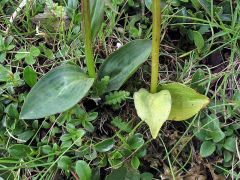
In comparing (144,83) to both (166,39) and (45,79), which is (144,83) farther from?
(45,79)

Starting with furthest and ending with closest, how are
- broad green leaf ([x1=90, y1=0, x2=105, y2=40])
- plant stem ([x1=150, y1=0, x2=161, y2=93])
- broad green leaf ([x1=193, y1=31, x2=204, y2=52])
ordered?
1. broad green leaf ([x1=193, y1=31, x2=204, y2=52])
2. broad green leaf ([x1=90, y1=0, x2=105, y2=40])
3. plant stem ([x1=150, y1=0, x2=161, y2=93])

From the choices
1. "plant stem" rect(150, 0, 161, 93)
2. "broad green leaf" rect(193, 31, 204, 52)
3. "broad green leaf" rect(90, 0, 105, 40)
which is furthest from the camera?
"broad green leaf" rect(193, 31, 204, 52)

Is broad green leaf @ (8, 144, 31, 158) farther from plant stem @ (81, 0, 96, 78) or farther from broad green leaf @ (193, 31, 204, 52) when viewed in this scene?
broad green leaf @ (193, 31, 204, 52)

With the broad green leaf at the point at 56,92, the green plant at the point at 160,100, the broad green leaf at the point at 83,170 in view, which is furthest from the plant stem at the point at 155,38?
the broad green leaf at the point at 83,170

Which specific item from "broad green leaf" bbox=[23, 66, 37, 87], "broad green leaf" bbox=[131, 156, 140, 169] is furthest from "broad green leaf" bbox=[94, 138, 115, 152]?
"broad green leaf" bbox=[23, 66, 37, 87]

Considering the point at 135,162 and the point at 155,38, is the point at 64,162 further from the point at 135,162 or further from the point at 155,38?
the point at 155,38
